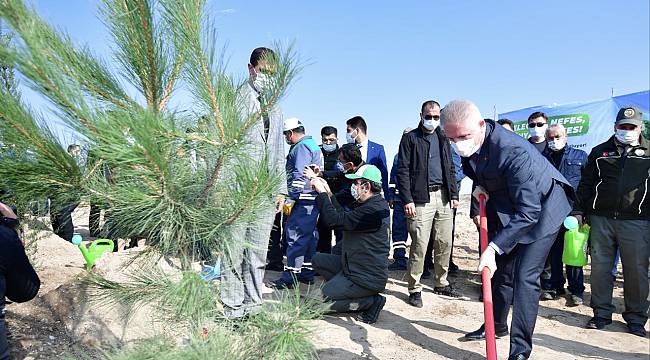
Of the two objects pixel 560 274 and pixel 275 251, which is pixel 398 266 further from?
pixel 560 274

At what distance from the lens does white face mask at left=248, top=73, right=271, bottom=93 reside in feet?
4.96

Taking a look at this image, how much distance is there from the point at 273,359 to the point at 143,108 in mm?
947

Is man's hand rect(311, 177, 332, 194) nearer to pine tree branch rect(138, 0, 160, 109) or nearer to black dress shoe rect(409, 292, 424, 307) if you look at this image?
black dress shoe rect(409, 292, 424, 307)

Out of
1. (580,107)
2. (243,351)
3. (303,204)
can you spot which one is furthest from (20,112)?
(580,107)

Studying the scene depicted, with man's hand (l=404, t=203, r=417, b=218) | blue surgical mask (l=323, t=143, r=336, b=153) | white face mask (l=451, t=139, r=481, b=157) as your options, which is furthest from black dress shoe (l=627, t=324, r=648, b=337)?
blue surgical mask (l=323, t=143, r=336, b=153)

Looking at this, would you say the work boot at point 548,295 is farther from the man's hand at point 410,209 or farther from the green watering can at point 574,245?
the man's hand at point 410,209

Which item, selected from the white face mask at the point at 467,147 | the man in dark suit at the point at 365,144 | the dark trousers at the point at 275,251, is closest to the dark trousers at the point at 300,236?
the dark trousers at the point at 275,251

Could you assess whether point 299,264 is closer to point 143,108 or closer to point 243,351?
point 243,351

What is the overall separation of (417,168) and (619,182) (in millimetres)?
1621

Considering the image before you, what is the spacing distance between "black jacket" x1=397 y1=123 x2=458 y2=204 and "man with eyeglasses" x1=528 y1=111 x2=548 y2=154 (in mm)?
1078

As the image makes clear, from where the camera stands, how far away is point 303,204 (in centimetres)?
462

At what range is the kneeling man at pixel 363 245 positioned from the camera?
3.65 metres

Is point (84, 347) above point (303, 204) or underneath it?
underneath

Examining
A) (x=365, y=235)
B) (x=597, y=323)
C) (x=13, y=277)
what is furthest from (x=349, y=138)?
(x=13, y=277)
